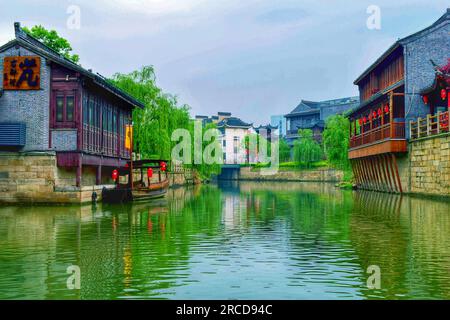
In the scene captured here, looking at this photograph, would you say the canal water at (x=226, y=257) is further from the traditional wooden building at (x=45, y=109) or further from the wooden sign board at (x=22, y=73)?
the wooden sign board at (x=22, y=73)

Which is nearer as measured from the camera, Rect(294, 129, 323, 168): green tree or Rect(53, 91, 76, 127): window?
Rect(53, 91, 76, 127): window

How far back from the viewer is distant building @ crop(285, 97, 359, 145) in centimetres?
8938

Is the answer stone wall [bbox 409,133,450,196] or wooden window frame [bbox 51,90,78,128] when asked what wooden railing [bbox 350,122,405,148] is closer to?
stone wall [bbox 409,133,450,196]

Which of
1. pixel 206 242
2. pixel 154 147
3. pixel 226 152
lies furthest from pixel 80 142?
pixel 226 152

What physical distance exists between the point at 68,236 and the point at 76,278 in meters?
5.64

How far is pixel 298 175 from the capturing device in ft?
272

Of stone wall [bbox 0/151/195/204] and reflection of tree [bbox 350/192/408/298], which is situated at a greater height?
stone wall [bbox 0/151/195/204]

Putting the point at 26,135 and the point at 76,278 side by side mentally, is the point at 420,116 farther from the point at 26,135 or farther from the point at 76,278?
the point at 76,278

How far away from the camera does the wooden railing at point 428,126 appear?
28392 mm

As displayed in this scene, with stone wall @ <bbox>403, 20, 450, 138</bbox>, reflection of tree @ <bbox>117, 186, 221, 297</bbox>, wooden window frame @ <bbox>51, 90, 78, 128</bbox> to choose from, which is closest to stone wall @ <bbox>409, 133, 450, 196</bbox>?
stone wall @ <bbox>403, 20, 450, 138</bbox>

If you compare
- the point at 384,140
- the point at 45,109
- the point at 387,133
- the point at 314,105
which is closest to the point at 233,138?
the point at 314,105

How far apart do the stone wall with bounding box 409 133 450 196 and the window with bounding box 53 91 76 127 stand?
57.7ft

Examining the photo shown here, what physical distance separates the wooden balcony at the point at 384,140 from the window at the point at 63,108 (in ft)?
59.3
